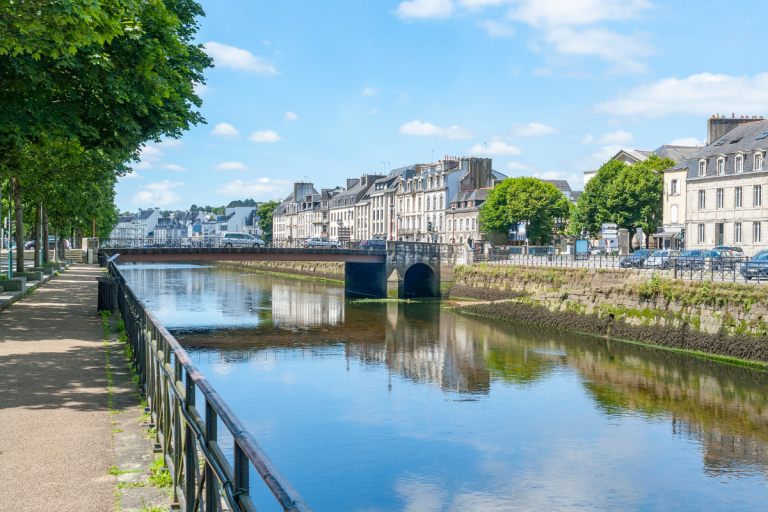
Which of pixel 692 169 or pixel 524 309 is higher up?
pixel 692 169

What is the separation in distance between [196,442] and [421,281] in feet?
156

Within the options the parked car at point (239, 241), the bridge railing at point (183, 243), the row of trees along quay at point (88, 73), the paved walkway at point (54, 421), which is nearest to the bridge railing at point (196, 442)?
the paved walkway at point (54, 421)

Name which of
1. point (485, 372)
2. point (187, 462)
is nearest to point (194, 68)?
point (485, 372)

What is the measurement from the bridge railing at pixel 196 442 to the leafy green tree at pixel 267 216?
134m

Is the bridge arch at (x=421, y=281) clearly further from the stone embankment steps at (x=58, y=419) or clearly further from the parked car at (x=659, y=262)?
the stone embankment steps at (x=58, y=419)

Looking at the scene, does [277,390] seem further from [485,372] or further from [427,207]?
[427,207]

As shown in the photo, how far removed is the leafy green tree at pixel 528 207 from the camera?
217 ft

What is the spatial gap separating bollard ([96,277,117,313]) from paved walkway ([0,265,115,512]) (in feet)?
9.78

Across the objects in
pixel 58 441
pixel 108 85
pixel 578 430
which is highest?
pixel 108 85

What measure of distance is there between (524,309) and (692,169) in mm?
27817

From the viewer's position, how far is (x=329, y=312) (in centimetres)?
3959

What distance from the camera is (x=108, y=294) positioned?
1934 centimetres

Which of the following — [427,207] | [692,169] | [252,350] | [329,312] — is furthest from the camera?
[427,207]

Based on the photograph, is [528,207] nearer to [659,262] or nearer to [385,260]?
[385,260]
